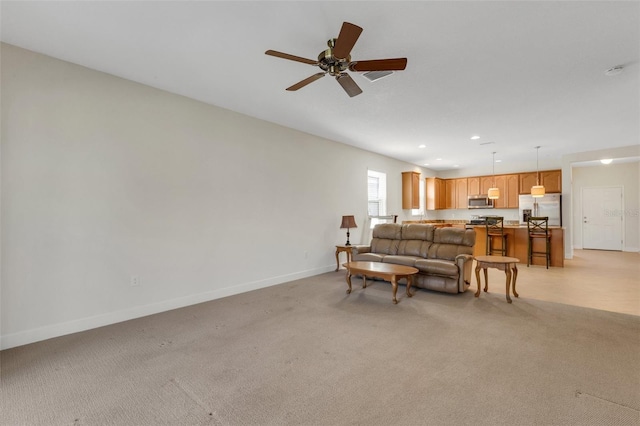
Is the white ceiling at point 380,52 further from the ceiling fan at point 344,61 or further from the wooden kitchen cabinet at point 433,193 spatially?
the wooden kitchen cabinet at point 433,193

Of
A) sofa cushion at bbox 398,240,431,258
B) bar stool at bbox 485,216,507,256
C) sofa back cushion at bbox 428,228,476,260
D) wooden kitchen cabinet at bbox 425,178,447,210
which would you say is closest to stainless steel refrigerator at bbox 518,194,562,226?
bar stool at bbox 485,216,507,256

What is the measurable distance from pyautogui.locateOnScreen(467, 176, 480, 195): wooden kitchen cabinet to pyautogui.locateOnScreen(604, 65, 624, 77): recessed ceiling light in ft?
20.7

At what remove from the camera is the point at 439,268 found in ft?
13.8

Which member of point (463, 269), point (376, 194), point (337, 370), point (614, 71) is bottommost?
point (337, 370)

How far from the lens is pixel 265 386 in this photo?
2018 mm

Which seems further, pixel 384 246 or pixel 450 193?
pixel 450 193

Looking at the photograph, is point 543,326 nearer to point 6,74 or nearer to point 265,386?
point 265,386

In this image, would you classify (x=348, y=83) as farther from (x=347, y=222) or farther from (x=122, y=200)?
(x=347, y=222)

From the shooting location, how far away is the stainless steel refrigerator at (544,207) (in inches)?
297

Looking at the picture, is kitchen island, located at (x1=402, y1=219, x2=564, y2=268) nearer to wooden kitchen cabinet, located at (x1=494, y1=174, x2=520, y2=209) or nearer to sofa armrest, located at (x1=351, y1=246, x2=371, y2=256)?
sofa armrest, located at (x1=351, y1=246, x2=371, y2=256)

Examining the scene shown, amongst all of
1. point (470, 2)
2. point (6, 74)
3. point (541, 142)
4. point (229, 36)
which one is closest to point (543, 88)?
point (470, 2)

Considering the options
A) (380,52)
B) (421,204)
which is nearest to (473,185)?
(421,204)

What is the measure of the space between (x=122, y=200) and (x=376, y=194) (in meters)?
5.67

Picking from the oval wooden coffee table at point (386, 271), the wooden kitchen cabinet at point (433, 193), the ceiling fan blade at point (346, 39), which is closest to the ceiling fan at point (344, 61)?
the ceiling fan blade at point (346, 39)
